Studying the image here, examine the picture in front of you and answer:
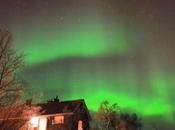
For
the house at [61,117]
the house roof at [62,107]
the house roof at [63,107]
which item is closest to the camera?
the house at [61,117]

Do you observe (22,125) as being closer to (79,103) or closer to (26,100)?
(26,100)

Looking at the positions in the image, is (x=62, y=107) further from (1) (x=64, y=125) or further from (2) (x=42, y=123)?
(2) (x=42, y=123)

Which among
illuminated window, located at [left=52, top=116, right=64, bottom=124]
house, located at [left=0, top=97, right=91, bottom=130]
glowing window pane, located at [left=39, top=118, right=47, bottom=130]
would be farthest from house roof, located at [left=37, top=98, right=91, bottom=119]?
glowing window pane, located at [left=39, top=118, right=47, bottom=130]

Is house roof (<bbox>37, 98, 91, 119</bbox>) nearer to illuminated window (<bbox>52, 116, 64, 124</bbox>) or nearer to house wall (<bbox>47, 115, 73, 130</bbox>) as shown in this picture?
illuminated window (<bbox>52, 116, 64, 124</bbox>)

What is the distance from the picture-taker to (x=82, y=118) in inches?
2090

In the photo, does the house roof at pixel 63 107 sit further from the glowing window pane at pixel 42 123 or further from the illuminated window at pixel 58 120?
the glowing window pane at pixel 42 123

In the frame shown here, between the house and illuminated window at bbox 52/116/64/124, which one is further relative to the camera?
illuminated window at bbox 52/116/64/124

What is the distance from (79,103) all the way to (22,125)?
79.2ft

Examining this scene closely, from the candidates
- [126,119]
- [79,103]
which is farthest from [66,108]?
[126,119]

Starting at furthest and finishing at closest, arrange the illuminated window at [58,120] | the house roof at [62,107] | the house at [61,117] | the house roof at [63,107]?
the house roof at [63,107]
the house roof at [62,107]
the illuminated window at [58,120]
the house at [61,117]

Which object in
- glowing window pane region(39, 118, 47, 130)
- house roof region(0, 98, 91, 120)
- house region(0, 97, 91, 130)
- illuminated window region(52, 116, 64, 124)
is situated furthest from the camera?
house roof region(0, 98, 91, 120)

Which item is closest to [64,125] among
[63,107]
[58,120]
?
[58,120]

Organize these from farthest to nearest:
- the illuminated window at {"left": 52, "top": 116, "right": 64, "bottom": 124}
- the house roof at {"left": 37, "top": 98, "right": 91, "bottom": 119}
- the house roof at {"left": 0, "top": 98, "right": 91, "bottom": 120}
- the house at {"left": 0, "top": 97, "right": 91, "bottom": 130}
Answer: the house roof at {"left": 37, "top": 98, "right": 91, "bottom": 119}, the house roof at {"left": 0, "top": 98, "right": 91, "bottom": 120}, the illuminated window at {"left": 52, "top": 116, "right": 64, "bottom": 124}, the house at {"left": 0, "top": 97, "right": 91, "bottom": 130}

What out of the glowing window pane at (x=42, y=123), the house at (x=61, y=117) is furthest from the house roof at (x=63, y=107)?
the glowing window pane at (x=42, y=123)
